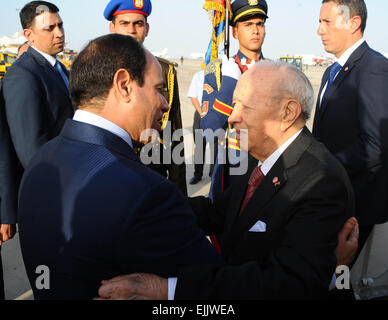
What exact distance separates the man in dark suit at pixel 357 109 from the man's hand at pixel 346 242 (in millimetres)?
1094

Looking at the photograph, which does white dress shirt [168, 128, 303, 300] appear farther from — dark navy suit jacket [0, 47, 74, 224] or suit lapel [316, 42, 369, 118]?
dark navy suit jacket [0, 47, 74, 224]

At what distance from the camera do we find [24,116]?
2506 mm

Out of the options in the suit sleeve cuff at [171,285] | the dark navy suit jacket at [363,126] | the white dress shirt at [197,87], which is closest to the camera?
the suit sleeve cuff at [171,285]

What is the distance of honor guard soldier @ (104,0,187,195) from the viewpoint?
3244 millimetres

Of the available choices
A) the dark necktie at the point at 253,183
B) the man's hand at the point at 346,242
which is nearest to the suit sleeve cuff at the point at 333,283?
the man's hand at the point at 346,242

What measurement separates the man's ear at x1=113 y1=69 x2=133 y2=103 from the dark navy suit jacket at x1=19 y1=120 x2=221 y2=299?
17cm

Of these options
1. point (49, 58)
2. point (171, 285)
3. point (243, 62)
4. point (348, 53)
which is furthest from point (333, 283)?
point (49, 58)

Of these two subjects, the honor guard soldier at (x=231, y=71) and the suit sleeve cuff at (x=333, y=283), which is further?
the honor guard soldier at (x=231, y=71)

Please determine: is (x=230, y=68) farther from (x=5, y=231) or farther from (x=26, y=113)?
(x=5, y=231)

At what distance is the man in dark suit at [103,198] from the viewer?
3.71 feet

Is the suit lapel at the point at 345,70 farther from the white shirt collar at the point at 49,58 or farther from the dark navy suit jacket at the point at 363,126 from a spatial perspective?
the white shirt collar at the point at 49,58

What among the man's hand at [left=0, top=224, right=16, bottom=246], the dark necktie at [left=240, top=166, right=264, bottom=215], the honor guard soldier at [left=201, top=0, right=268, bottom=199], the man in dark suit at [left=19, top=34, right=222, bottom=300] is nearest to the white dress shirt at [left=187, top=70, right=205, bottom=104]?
the honor guard soldier at [left=201, top=0, right=268, bottom=199]

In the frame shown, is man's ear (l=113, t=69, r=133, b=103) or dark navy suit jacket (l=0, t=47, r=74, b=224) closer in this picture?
man's ear (l=113, t=69, r=133, b=103)

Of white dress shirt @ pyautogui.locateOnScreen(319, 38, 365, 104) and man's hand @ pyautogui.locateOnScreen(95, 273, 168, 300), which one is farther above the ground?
white dress shirt @ pyautogui.locateOnScreen(319, 38, 365, 104)
